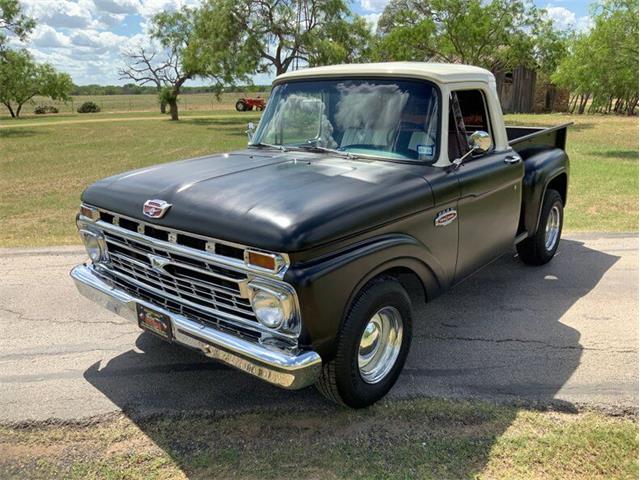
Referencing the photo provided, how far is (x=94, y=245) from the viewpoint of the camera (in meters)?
3.73

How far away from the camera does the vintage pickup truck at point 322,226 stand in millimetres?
2801

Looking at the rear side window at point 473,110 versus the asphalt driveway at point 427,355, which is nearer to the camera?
the asphalt driveway at point 427,355

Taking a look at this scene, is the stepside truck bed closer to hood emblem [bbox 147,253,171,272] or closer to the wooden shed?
hood emblem [bbox 147,253,171,272]

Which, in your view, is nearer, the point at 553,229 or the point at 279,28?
the point at 553,229

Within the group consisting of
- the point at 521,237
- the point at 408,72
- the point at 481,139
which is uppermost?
the point at 408,72

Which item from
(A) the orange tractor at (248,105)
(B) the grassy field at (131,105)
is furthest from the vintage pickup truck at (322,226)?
(A) the orange tractor at (248,105)

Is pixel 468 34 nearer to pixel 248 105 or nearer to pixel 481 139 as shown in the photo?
pixel 481 139

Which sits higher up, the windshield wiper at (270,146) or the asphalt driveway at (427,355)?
the windshield wiper at (270,146)

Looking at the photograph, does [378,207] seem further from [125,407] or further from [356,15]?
[356,15]

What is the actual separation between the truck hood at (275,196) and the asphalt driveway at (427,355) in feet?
3.93

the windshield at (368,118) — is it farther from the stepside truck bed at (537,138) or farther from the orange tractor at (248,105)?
the orange tractor at (248,105)

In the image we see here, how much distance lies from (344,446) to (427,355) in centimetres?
125

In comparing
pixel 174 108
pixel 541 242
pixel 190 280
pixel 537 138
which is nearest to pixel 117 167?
pixel 537 138

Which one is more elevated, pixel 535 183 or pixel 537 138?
pixel 537 138
